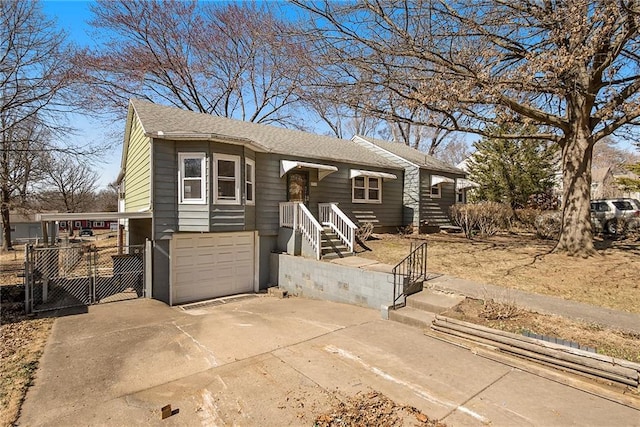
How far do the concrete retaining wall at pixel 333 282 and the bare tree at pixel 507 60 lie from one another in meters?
4.87

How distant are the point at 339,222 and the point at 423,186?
237 inches

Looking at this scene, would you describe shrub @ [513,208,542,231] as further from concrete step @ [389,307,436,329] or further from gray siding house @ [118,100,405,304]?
concrete step @ [389,307,436,329]

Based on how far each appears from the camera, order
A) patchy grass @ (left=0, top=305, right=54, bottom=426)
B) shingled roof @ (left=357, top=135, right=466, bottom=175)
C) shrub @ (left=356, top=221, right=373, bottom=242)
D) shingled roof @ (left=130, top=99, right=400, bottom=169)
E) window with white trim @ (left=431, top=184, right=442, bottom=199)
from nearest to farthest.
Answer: patchy grass @ (left=0, top=305, right=54, bottom=426) → shingled roof @ (left=130, top=99, right=400, bottom=169) → shrub @ (left=356, top=221, right=373, bottom=242) → shingled roof @ (left=357, top=135, right=466, bottom=175) → window with white trim @ (left=431, top=184, right=442, bottom=199)

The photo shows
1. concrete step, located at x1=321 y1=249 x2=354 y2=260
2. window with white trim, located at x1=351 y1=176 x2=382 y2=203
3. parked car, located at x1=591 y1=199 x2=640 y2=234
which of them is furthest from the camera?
parked car, located at x1=591 y1=199 x2=640 y2=234

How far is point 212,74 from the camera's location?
2066cm

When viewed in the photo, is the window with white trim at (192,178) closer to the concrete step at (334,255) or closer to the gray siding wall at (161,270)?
the gray siding wall at (161,270)

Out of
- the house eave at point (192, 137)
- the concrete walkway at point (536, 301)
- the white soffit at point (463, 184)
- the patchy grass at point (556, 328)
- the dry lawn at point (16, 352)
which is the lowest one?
the dry lawn at point (16, 352)

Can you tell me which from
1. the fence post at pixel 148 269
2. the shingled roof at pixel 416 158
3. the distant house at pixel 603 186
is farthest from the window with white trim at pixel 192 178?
the distant house at pixel 603 186

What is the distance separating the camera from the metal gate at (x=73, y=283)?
7.84 m

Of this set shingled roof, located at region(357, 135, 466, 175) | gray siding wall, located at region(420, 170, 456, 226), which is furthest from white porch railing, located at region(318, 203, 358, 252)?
shingled roof, located at region(357, 135, 466, 175)

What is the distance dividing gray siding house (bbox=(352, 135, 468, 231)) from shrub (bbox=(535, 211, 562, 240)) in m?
3.98

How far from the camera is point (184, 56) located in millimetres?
19547

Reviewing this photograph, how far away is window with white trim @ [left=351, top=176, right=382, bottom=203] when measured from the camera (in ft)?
44.7

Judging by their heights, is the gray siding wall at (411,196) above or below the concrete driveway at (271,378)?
above
